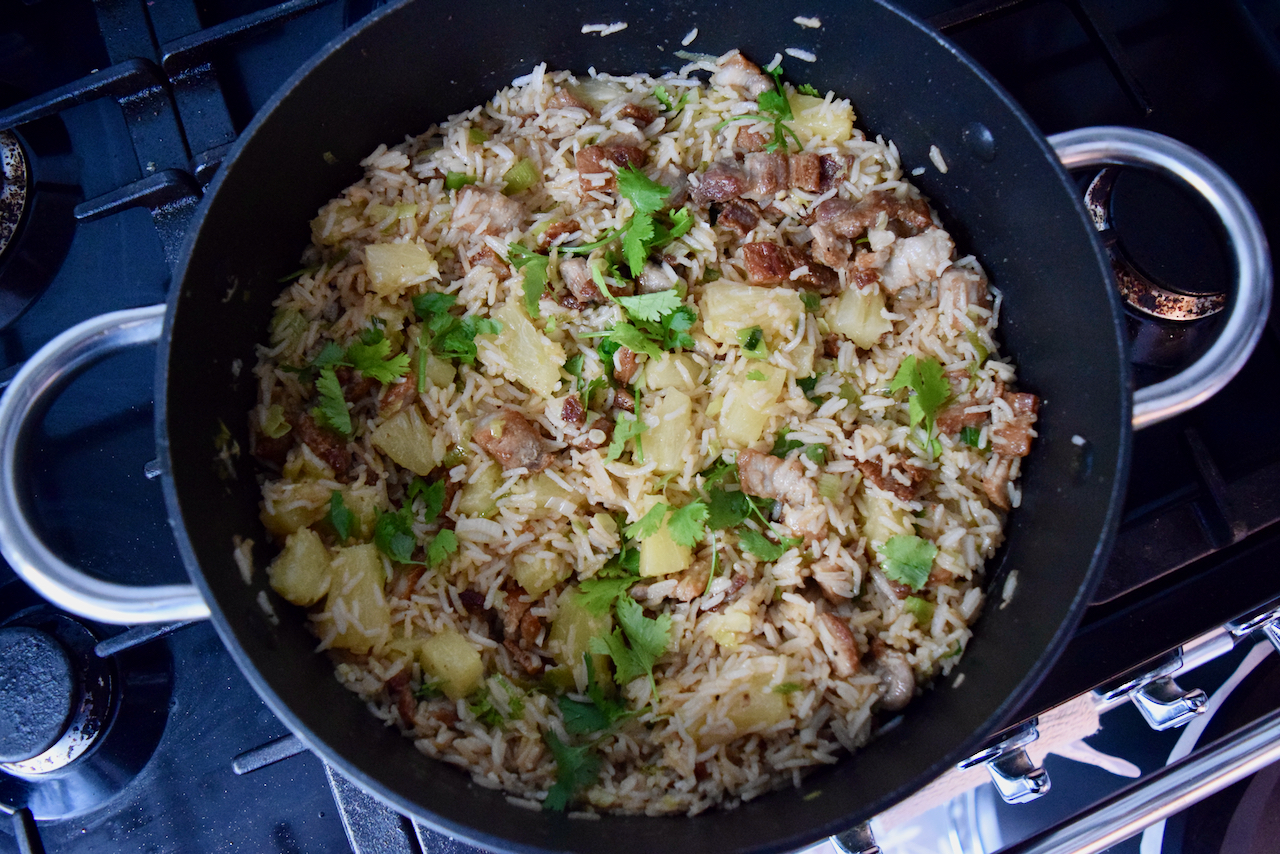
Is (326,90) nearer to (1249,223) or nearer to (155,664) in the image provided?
(155,664)

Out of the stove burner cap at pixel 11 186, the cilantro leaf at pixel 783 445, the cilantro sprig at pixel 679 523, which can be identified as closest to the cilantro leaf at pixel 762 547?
the cilantro sprig at pixel 679 523

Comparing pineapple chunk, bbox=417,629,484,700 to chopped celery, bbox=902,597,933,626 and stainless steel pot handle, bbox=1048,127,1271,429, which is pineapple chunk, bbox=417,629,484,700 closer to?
chopped celery, bbox=902,597,933,626

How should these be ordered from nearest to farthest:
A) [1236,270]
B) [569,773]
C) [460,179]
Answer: [1236,270], [569,773], [460,179]

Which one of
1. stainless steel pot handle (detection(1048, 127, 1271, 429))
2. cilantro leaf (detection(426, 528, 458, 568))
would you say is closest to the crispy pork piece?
cilantro leaf (detection(426, 528, 458, 568))

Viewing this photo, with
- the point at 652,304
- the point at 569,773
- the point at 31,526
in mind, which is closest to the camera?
the point at 31,526

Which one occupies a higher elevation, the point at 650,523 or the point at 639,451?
the point at 639,451

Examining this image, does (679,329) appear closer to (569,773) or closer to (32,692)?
(569,773)

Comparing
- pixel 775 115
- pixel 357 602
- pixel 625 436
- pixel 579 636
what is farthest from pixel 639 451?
pixel 775 115
